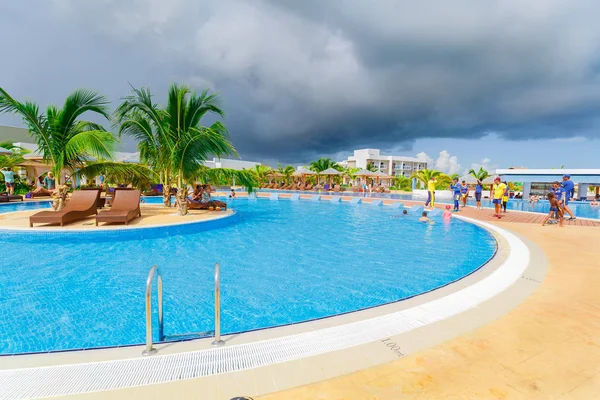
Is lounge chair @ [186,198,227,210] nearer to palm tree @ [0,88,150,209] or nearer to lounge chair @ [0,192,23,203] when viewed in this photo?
palm tree @ [0,88,150,209]

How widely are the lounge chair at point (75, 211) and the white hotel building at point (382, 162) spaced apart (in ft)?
237

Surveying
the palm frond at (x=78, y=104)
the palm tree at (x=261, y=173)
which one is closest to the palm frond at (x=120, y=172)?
the palm frond at (x=78, y=104)

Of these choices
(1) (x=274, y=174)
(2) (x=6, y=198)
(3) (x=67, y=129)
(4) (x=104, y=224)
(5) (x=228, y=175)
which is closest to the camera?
(4) (x=104, y=224)

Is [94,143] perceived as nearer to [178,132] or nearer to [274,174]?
[178,132]

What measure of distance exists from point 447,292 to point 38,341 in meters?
4.81

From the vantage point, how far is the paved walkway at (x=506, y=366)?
2.08 metres

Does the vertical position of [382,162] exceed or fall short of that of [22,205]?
it exceeds it

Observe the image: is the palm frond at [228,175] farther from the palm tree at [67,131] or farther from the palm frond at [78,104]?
the palm frond at [78,104]

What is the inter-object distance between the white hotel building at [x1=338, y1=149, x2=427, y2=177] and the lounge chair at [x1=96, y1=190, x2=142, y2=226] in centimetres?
7209

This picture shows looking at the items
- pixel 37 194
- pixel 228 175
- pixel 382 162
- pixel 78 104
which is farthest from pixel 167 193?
pixel 382 162

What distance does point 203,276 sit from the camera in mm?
5262

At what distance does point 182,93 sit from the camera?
36.2ft

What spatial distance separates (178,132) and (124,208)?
3239 millimetres

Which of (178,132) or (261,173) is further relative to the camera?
(261,173)
